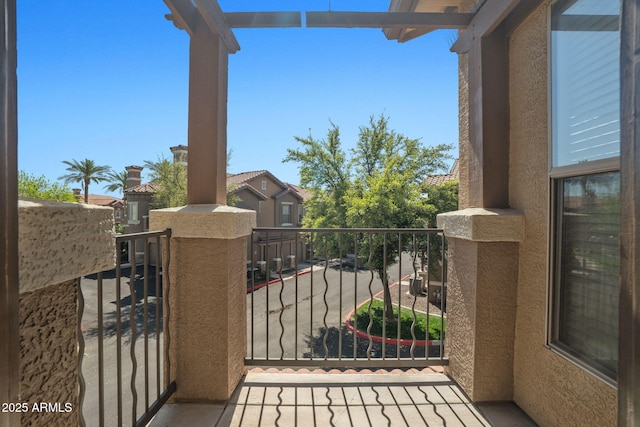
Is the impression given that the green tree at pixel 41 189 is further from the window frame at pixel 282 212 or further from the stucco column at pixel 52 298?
the stucco column at pixel 52 298

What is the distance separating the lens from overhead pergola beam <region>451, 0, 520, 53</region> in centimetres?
199

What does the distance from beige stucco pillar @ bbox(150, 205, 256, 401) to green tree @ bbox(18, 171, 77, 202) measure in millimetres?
21602

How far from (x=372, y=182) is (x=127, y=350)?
380 inches

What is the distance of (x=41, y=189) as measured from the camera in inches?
753

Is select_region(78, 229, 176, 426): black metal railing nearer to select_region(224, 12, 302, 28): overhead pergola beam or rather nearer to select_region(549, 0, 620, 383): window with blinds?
select_region(224, 12, 302, 28): overhead pergola beam

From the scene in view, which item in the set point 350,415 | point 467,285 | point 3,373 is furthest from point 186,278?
point 467,285

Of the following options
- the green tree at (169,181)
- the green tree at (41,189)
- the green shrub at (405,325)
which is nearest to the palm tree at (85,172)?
the green tree at (41,189)

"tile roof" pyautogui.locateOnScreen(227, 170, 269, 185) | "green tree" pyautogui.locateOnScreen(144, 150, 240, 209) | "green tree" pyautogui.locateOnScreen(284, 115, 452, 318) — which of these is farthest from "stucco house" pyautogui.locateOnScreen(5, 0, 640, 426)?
"tile roof" pyautogui.locateOnScreen(227, 170, 269, 185)

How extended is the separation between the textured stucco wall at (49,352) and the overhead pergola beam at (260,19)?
7.30 feet

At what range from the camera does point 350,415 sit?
201 cm

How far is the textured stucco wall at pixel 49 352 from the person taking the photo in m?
0.84

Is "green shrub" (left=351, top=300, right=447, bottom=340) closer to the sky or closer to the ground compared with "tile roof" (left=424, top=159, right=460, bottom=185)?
closer to the ground

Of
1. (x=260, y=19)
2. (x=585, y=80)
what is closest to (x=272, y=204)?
(x=260, y=19)

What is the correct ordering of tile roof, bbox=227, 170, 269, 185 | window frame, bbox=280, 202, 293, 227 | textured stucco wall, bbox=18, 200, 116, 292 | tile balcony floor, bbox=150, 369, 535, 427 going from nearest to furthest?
textured stucco wall, bbox=18, 200, 116, 292 → tile balcony floor, bbox=150, 369, 535, 427 → tile roof, bbox=227, 170, 269, 185 → window frame, bbox=280, 202, 293, 227
